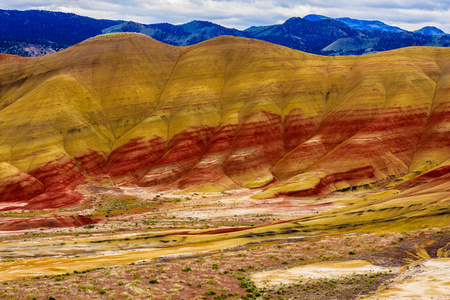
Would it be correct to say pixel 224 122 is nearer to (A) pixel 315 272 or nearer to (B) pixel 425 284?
(A) pixel 315 272

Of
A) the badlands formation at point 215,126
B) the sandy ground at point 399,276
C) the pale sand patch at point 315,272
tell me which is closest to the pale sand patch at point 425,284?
the sandy ground at point 399,276

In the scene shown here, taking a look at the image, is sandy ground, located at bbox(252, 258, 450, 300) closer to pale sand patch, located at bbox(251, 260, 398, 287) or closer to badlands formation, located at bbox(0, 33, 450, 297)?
pale sand patch, located at bbox(251, 260, 398, 287)

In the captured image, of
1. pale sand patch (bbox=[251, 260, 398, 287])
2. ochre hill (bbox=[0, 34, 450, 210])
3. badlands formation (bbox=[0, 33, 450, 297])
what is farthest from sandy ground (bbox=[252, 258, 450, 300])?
ochre hill (bbox=[0, 34, 450, 210])

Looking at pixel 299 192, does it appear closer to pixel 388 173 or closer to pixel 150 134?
pixel 388 173

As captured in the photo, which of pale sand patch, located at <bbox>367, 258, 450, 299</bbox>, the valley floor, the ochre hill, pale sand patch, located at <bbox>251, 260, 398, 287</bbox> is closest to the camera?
pale sand patch, located at <bbox>367, 258, 450, 299</bbox>

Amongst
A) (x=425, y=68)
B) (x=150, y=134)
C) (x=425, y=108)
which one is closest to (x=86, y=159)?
(x=150, y=134)

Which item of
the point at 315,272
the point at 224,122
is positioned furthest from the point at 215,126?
the point at 315,272
